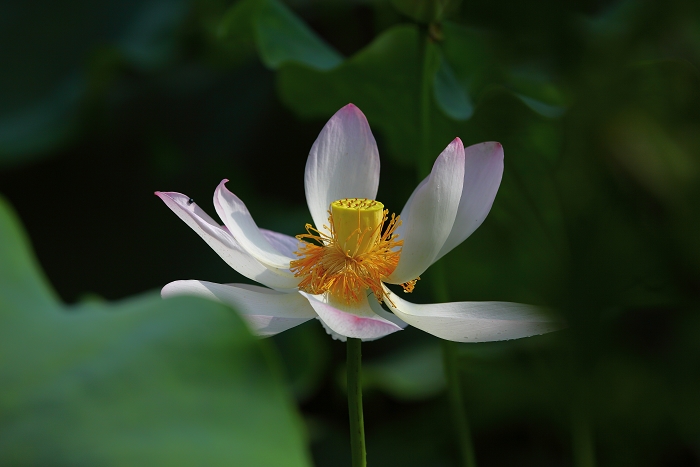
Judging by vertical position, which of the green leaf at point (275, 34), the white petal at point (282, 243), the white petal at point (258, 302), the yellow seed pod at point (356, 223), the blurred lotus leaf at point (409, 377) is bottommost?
the white petal at point (258, 302)

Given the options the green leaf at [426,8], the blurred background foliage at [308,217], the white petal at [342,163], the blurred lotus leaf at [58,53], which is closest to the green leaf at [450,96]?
the blurred background foliage at [308,217]

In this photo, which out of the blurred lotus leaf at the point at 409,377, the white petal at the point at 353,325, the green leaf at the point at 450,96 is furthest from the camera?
the blurred lotus leaf at the point at 409,377

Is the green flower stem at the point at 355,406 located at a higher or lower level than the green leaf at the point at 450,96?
lower

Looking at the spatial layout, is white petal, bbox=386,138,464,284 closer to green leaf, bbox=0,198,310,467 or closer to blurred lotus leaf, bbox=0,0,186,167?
green leaf, bbox=0,198,310,467

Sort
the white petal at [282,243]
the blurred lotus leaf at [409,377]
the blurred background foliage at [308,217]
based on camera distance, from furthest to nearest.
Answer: the blurred lotus leaf at [409,377]
the white petal at [282,243]
the blurred background foliage at [308,217]

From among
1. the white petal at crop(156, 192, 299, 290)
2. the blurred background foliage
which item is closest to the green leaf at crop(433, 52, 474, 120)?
the blurred background foliage

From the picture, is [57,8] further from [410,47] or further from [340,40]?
[410,47]

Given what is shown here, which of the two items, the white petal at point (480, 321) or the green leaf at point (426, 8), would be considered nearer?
the white petal at point (480, 321)

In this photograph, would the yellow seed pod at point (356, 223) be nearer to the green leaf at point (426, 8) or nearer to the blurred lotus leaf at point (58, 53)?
the green leaf at point (426, 8)
